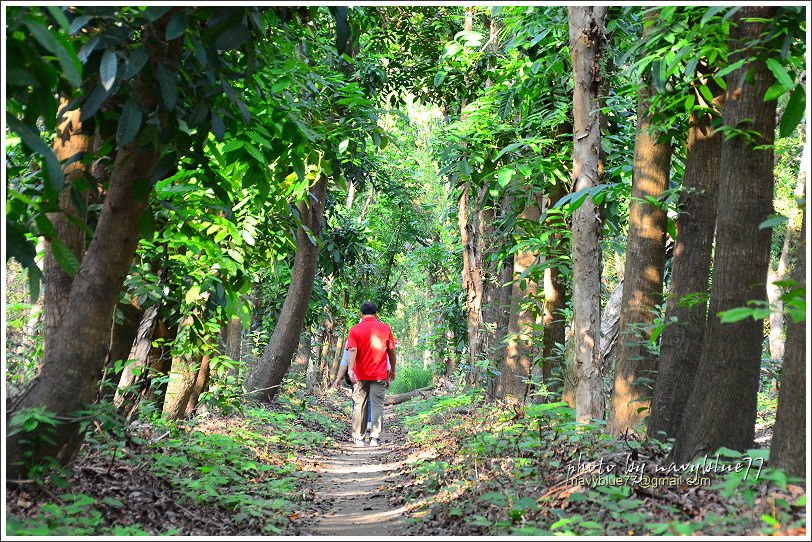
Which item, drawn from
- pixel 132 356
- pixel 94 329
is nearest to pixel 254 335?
pixel 132 356

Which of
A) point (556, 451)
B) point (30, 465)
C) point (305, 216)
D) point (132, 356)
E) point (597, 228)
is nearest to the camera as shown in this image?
point (30, 465)

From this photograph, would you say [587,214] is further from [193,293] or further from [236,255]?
[193,293]

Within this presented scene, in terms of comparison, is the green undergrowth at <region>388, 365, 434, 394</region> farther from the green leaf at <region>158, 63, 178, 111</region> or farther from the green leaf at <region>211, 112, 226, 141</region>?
the green leaf at <region>158, 63, 178, 111</region>

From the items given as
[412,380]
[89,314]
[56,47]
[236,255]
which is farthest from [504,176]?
[412,380]

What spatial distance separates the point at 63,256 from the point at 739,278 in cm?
438

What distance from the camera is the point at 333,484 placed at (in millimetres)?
9578

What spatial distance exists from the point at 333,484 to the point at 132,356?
2.81m

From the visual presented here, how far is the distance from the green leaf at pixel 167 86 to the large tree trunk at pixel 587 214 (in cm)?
449

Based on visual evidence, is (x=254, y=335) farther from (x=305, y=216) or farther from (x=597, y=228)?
(x=597, y=228)

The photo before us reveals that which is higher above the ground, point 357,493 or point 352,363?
point 352,363

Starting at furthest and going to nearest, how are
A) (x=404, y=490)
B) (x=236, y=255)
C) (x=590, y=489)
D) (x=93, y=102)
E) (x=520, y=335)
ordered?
(x=520, y=335)
(x=404, y=490)
(x=236, y=255)
(x=590, y=489)
(x=93, y=102)

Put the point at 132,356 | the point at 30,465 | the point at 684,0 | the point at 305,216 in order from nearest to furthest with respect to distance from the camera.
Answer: the point at 684,0 < the point at 30,465 < the point at 132,356 < the point at 305,216

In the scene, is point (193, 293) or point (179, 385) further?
point (179, 385)

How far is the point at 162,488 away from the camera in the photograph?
6688 mm
